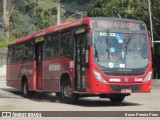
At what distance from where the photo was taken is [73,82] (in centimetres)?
1742

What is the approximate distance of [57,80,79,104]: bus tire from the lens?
58.4 feet

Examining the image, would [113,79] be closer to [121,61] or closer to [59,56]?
[121,61]

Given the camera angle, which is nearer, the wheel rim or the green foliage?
the wheel rim

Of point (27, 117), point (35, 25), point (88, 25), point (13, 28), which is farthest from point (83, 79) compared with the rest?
point (13, 28)

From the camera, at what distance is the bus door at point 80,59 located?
16922 millimetres

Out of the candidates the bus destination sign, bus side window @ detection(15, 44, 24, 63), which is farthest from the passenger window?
bus side window @ detection(15, 44, 24, 63)

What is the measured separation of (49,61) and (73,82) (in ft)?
9.33

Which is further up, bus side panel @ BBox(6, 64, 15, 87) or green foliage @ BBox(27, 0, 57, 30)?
green foliage @ BBox(27, 0, 57, 30)

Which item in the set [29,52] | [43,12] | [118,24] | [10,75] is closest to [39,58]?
[29,52]

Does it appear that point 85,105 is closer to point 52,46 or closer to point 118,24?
point 118,24

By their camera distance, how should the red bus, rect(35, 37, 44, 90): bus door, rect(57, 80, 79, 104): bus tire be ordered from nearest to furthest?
the red bus < rect(57, 80, 79, 104): bus tire < rect(35, 37, 44, 90): bus door

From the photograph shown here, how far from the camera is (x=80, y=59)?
56.2 feet

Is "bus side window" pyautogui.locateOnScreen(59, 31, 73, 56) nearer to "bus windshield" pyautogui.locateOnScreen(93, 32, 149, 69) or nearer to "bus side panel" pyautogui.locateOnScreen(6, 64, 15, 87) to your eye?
"bus windshield" pyautogui.locateOnScreen(93, 32, 149, 69)

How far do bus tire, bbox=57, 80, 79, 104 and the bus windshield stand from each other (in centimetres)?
215
